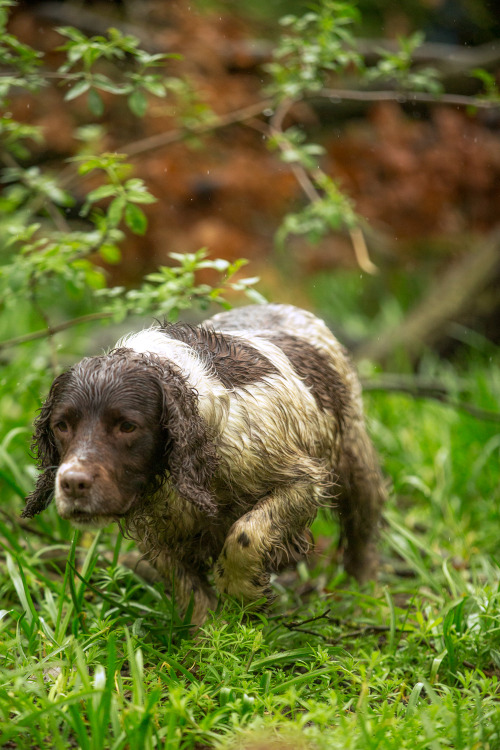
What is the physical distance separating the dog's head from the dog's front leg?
0.25 metres

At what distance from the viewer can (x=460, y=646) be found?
11.7 ft

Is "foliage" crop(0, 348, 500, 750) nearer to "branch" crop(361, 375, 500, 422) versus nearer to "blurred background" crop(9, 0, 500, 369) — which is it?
"branch" crop(361, 375, 500, 422)

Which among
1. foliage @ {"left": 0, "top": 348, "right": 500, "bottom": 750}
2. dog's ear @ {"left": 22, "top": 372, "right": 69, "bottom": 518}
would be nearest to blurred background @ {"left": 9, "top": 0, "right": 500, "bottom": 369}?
foliage @ {"left": 0, "top": 348, "right": 500, "bottom": 750}

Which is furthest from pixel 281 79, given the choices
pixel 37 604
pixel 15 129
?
pixel 37 604

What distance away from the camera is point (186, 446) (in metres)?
2.94

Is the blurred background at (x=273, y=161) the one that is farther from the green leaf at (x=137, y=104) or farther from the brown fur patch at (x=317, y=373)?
the brown fur patch at (x=317, y=373)

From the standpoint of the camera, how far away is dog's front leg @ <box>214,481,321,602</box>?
10.3 ft

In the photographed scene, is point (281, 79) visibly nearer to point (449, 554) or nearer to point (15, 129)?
point (15, 129)

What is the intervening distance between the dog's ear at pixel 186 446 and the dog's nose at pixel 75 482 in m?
0.34

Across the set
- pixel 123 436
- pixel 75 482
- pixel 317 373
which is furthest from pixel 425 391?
pixel 75 482

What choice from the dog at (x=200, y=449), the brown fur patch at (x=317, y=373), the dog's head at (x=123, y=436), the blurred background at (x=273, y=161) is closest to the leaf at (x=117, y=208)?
the dog at (x=200, y=449)

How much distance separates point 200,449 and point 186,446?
79mm

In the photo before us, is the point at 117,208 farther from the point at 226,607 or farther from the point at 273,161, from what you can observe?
the point at 273,161

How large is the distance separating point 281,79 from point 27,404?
9.20ft
